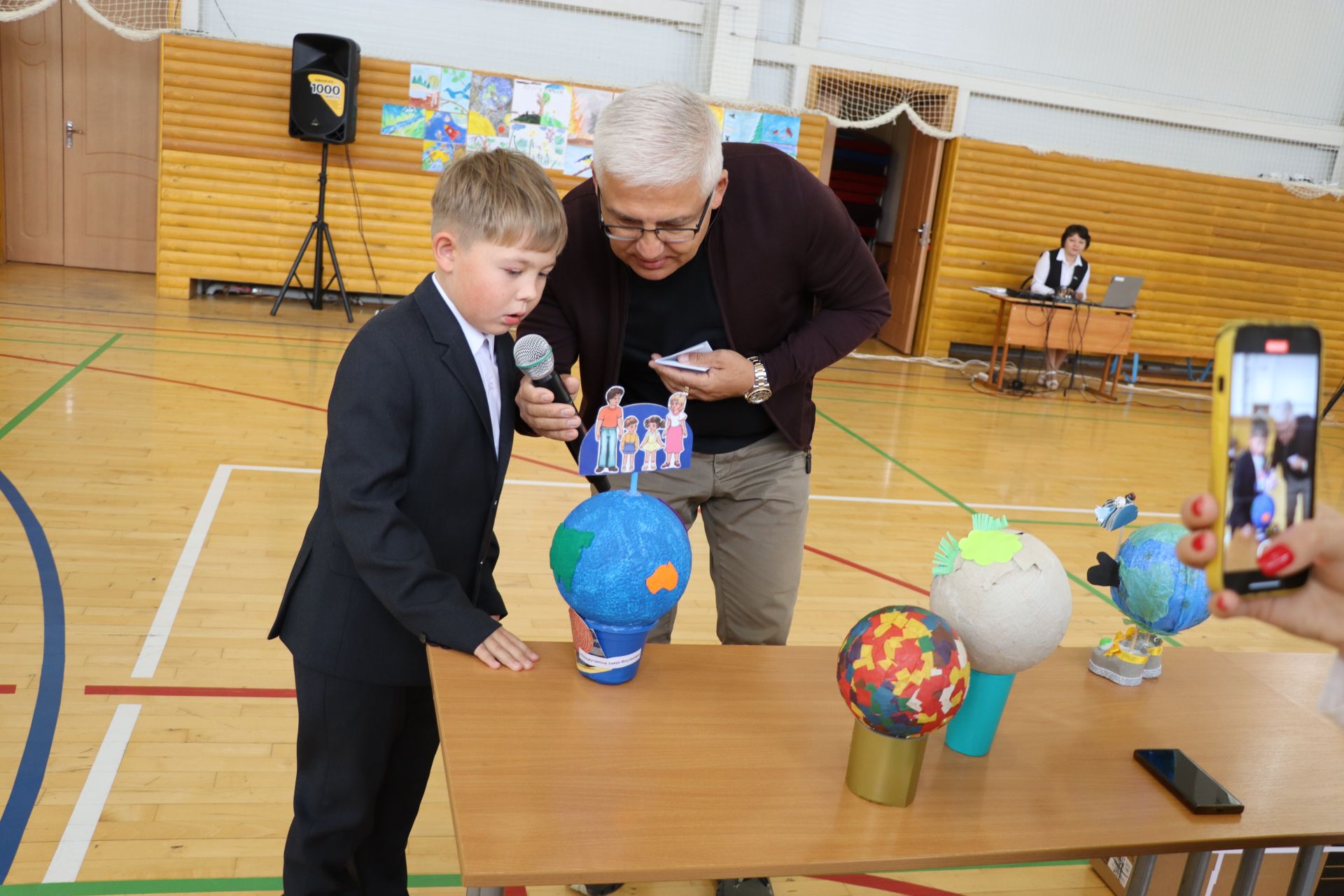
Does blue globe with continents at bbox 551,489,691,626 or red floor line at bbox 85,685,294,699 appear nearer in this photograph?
blue globe with continents at bbox 551,489,691,626

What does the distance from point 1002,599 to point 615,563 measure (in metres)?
0.53

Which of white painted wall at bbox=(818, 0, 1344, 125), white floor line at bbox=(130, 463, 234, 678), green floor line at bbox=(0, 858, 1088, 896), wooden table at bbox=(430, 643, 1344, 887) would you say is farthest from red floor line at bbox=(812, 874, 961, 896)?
white painted wall at bbox=(818, 0, 1344, 125)

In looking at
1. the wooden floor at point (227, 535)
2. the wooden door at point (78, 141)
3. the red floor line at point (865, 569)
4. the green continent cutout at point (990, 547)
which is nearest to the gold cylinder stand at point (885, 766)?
the green continent cutout at point (990, 547)

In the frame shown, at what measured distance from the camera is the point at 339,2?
882 cm

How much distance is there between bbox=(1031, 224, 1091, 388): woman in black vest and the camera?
933 centimetres

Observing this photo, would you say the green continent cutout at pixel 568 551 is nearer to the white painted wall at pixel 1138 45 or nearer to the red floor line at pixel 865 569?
the red floor line at pixel 865 569

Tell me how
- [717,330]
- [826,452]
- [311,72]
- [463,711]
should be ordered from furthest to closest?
[311,72]
[826,452]
[717,330]
[463,711]

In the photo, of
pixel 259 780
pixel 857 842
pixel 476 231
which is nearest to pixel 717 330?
pixel 476 231

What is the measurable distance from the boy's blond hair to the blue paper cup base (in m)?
0.62

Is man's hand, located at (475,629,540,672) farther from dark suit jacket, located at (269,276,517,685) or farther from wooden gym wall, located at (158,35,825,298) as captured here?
wooden gym wall, located at (158,35,825,298)

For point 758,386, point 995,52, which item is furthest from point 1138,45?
point 758,386

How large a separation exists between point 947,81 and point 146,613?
906 cm

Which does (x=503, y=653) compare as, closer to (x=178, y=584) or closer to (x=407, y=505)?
(x=407, y=505)

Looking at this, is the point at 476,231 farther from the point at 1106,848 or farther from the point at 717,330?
the point at 1106,848
